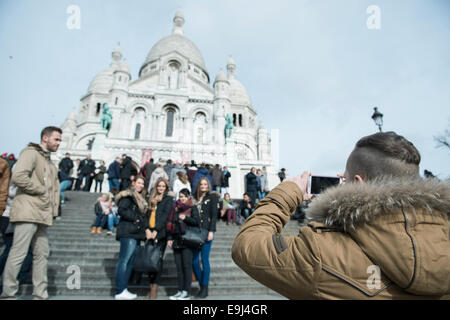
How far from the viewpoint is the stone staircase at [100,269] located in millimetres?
4402

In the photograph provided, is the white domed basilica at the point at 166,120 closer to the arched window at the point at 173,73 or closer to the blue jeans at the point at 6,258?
the arched window at the point at 173,73

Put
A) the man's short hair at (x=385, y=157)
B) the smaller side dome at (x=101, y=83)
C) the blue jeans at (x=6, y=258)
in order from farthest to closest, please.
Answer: the smaller side dome at (x=101, y=83)
the blue jeans at (x=6, y=258)
the man's short hair at (x=385, y=157)

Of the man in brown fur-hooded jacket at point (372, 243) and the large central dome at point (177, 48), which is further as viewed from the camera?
the large central dome at point (177, 48)

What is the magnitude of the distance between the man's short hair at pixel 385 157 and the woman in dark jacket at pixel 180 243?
3508 millimetres

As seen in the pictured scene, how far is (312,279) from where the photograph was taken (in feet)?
3.33

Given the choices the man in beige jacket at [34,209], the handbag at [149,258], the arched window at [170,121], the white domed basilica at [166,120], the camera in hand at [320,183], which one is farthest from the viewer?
the arched window at [170,121]

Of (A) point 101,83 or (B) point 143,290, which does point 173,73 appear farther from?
(B) point 143,290

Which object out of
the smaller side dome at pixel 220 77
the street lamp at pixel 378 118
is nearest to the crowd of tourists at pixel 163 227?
the street lamp at pixel 378 118

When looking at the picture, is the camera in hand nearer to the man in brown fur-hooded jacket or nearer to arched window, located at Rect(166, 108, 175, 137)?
the man in brown fur-hooded jacket

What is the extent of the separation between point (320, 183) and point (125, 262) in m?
3.46

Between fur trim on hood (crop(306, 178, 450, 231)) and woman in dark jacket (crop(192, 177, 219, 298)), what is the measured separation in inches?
142

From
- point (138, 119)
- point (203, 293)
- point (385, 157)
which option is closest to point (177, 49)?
point (138, 119)

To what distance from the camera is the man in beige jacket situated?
3.37 metres
